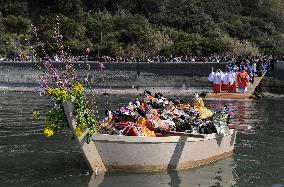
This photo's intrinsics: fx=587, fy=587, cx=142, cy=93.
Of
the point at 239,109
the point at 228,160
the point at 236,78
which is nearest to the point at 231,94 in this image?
the point at 236,78

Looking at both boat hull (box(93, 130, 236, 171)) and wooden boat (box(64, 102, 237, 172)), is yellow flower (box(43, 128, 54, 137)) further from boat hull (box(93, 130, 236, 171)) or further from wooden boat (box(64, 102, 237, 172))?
boat hull (box(93, 130, 236, 171))

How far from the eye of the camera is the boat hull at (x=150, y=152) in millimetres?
15211

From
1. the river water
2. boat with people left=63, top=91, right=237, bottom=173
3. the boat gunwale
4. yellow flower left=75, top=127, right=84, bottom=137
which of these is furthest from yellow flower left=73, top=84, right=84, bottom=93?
the river water

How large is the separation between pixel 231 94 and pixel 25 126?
1739 cm

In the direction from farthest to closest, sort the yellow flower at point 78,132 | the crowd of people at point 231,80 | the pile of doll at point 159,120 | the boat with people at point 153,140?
Answer: 1. the crowd of people at point 231,80
2. the pile of doll at point 159,120
3. the boat with people at point 153,140
4. the yellow flower at point 78,132

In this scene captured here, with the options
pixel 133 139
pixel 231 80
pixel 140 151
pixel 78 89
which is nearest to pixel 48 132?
pixel 78 89

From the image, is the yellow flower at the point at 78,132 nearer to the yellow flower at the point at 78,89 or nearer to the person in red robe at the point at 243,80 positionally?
the yellow flower at the point at 78,89

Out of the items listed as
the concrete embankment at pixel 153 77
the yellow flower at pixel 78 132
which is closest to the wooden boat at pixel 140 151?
the yellow flower at pixel 78 132

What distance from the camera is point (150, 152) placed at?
1562 centimetres

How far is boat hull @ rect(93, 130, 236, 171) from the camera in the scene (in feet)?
49.9

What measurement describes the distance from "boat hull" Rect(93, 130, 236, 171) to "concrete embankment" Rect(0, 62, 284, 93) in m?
27.6

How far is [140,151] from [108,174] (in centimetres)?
108

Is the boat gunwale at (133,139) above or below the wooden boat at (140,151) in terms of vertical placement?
above

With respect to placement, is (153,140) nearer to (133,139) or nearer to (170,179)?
(133,139)
